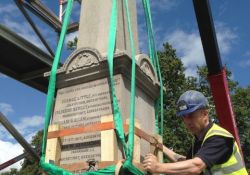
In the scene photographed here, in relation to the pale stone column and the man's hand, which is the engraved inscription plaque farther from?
the man's hand

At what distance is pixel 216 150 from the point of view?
3344mm

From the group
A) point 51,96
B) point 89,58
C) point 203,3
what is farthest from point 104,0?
point 203,3

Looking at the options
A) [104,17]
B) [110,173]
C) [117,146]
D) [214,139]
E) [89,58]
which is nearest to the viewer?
[214,139]

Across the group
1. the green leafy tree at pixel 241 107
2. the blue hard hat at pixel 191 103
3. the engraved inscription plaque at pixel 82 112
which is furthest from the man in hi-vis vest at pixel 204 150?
the green leafy tree at pixel 241 107

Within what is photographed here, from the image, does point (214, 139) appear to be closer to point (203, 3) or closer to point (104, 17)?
point (104, 17)

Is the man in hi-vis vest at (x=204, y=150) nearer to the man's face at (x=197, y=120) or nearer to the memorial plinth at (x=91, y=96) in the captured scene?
the man's face at (x=197, y=120)

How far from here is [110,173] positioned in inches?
169

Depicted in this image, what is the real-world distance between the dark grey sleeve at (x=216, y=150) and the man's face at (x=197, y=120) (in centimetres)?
24

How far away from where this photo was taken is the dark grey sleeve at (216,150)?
3340 millimetres

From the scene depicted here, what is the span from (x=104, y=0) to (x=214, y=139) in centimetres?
384

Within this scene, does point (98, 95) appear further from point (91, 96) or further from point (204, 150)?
point (204, 150)

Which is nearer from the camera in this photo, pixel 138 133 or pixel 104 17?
pixel 138 133

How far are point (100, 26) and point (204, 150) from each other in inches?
139

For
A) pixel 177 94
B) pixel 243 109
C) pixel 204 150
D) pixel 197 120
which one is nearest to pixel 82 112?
pixel 197 120
